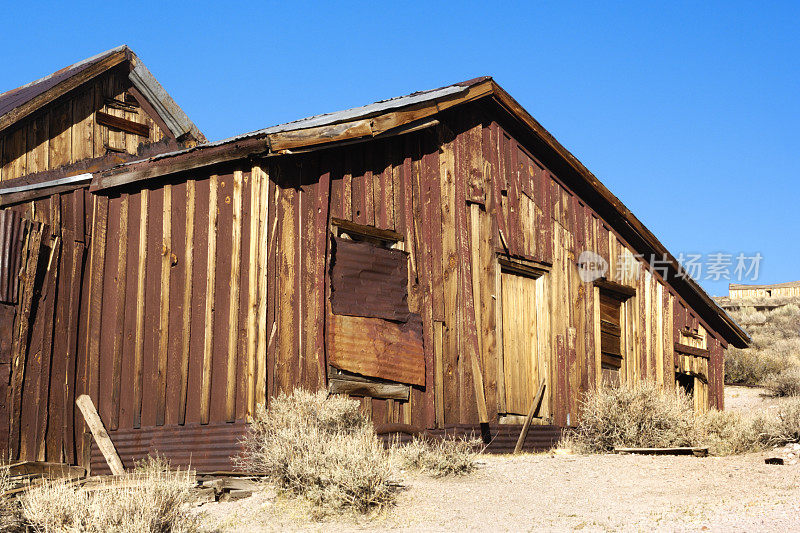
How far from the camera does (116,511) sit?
6.36m

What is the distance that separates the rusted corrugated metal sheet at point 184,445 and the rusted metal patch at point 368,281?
194 cm

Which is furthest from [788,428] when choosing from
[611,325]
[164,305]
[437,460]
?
[164,305]

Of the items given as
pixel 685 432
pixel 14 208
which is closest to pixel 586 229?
pixel 685 432

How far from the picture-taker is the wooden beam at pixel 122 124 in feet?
52.6

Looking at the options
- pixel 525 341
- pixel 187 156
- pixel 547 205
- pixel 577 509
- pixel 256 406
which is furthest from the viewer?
pixel 547 205

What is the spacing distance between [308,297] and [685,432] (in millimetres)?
5701

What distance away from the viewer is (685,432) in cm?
1210

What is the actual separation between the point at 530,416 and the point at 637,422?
1544 mm

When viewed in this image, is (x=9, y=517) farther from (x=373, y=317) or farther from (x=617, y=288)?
(x=617, y=288)

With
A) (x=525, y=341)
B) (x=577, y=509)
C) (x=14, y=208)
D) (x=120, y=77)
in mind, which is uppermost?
(x=120, y=77)

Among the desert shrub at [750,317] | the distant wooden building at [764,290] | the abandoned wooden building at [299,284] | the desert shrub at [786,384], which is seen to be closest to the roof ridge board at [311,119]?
the abandoned wooden building at [299,284]

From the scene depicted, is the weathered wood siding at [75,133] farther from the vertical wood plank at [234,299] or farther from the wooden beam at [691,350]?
the wooden beam at [691,350]

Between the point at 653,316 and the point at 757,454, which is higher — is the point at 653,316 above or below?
above

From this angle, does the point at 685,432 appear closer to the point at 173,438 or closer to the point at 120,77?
the point at 173,438
